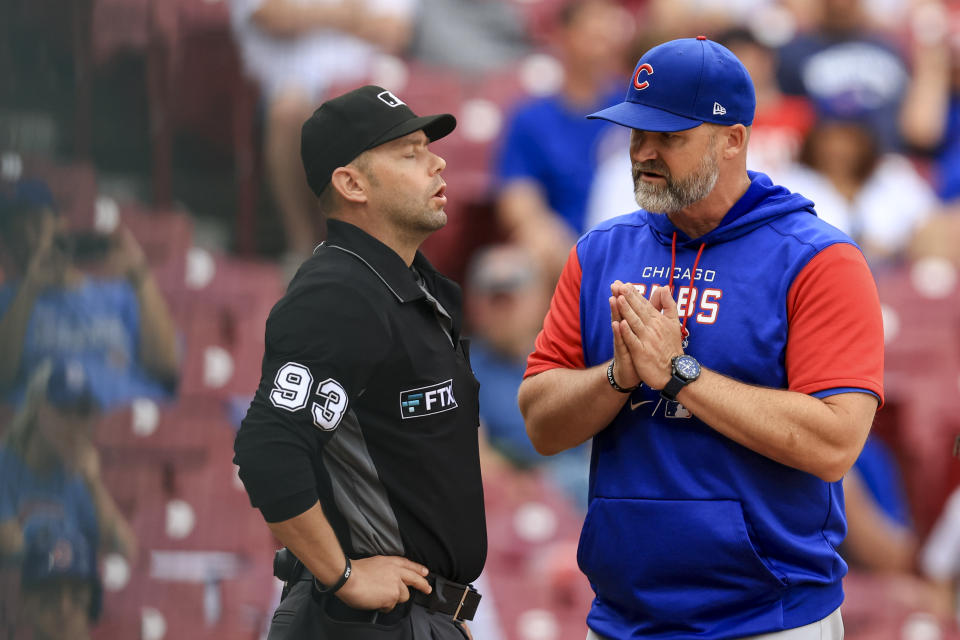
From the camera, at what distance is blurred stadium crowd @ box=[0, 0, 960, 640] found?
13.0 ft

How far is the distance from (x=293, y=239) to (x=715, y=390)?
3.03 m

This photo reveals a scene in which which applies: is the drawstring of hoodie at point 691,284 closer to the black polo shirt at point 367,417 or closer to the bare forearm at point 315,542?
the black polo shirt at point 367,417

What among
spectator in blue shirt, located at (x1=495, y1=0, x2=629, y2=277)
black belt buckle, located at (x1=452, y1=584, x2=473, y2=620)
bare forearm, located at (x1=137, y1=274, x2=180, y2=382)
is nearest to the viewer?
black belt buckle, located at (x1=452, y1=584, x2=473, y2=620)

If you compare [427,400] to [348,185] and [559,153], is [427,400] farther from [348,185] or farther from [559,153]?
[559,153]

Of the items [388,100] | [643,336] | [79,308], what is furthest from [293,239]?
[643,336]

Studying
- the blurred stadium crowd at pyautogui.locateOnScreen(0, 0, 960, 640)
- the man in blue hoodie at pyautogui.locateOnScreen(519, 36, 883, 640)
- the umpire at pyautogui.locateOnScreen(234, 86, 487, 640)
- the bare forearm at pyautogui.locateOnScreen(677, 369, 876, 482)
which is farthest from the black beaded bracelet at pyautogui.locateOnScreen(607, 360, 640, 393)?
the blurred stadium crowd at pyautogui.locateOnScreen(0, 0, 960, 640)

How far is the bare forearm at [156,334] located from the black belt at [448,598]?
2499mm

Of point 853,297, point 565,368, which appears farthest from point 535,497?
point 853,297

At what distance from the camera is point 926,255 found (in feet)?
18.1

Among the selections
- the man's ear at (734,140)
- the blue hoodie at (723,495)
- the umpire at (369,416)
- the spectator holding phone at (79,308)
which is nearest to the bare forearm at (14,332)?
the spectator holding phone at (79,308)

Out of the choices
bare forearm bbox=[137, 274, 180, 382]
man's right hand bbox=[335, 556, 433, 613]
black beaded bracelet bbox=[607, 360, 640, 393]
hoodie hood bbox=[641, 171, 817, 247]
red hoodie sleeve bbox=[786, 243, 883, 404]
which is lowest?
bare forearm bbox=[137, 274, 180, 382]

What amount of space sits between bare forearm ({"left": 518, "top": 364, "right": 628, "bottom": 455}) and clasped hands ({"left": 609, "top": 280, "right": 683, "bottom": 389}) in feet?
0.18

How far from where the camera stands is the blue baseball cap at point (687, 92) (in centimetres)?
199

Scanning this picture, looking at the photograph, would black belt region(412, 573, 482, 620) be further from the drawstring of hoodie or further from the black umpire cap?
the black umpire cap
